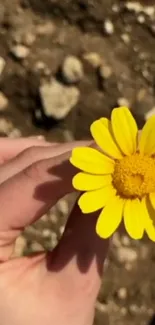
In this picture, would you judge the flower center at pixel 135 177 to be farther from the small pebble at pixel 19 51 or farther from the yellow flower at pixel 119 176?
the small pebble at pixel 19 51

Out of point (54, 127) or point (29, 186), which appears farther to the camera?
point (54, 127)

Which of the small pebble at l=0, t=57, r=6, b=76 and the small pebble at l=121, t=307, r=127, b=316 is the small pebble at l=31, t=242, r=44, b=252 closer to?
the small pebble at l=121, t=307, r=127, b=316

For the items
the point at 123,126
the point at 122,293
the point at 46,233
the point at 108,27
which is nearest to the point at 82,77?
the point at 108,27

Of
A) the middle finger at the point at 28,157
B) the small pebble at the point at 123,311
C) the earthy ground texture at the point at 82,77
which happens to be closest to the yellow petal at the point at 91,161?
the middle finger at the point at 28,157

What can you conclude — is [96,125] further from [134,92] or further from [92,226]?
[134,92]

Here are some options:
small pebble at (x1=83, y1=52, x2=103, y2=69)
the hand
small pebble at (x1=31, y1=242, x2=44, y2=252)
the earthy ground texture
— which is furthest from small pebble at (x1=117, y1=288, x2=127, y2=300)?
small pebble at (x1=83, y1=52, x2=103, y2=69)

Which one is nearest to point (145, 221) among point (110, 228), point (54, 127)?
point (110, 228)
